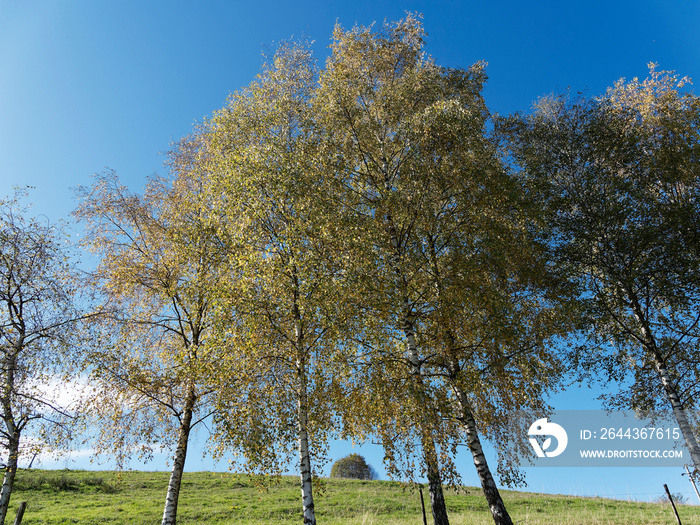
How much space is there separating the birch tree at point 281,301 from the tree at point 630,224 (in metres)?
9.41

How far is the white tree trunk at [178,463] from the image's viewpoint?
483 inches

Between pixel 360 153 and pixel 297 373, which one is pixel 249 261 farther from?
pixel 360 153

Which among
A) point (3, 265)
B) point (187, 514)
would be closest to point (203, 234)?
point (3, 265)

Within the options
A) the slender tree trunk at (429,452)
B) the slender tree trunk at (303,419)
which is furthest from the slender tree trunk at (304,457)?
the slender tree trunk at (429,452)

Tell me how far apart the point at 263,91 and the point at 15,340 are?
39.1 ft

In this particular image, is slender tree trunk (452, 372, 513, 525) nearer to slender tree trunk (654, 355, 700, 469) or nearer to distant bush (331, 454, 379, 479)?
slender tree trunk (654, 355, 700, 469)

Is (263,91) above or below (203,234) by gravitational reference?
above

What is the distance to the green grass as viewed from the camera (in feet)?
58.8

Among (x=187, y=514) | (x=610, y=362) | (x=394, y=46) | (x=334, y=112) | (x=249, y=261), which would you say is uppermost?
(x=394, y=46)

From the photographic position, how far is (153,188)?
57.0 feet

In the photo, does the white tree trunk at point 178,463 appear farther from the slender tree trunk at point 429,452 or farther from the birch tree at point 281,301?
the slender tree trunk at point 429,452

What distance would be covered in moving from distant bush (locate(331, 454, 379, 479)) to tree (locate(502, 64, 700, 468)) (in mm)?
26837

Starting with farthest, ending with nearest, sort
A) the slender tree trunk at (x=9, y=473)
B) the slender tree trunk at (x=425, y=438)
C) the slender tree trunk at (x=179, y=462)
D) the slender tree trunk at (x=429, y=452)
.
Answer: the slender tree trunk at (x=179, y=462) → the slender tree trunk at (x=9, y=473) → the slender tree trunk at (x=425, y=438) → the slender tree trunk at (x=429, y=452)

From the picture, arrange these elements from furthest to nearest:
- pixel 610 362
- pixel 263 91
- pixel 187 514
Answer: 1. pixel 187 514
2. pixel 263 91
3. pixel 610 362
